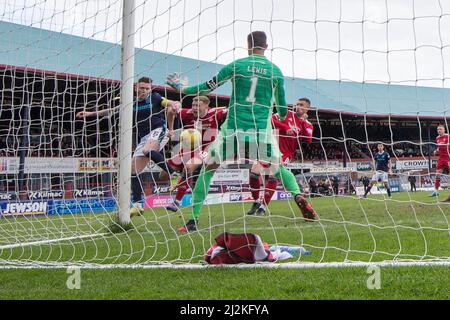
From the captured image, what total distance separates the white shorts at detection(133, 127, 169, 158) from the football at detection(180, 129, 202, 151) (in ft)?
0.90

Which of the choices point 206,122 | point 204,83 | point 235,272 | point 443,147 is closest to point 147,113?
point 206,122

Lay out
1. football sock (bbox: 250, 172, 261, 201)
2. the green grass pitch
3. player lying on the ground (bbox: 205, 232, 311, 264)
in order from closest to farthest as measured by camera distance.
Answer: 1. the green grass pitch
2. player lying on the ground (bbox: 205, 232, 311, 264)
3. football sock (bbox: 250, 172, 261, 201)

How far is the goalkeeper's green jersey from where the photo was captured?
4234 millimetres

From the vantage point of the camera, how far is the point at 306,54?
3.64 m

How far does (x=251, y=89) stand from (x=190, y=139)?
105 inches

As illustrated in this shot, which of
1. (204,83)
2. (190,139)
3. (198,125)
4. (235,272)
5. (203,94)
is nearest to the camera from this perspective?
(235,272)

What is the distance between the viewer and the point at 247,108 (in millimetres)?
4570

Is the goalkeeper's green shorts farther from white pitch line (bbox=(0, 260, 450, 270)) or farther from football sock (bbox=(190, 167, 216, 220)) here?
white pitch line (bbox=(0, 260, 450, 270))

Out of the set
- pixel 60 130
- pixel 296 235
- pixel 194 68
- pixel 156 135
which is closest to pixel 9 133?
pixel 60 130

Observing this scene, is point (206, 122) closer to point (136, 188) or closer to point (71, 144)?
point (136, 188)

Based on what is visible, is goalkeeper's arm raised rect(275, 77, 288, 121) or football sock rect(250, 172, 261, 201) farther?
football sock rect(250, 172, 261, 201)

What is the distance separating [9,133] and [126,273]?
4.81 metres

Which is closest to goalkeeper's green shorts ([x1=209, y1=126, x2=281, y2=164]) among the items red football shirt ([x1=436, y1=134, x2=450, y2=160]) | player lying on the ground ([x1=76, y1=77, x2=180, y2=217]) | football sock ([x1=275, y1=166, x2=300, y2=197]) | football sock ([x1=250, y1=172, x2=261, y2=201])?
football sock ([x1=275, y1=166, x2=300, y2=197])
